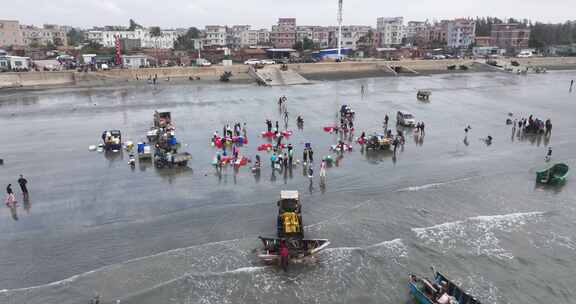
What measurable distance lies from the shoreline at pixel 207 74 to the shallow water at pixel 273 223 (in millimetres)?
28157

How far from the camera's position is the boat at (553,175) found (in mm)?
22594

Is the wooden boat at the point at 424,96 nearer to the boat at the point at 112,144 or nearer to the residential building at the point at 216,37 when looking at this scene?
the boat at the point at 112,144

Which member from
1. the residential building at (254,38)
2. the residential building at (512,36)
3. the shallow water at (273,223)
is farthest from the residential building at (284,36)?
the shallow water at (273,223)

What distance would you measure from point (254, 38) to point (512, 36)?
261 ft

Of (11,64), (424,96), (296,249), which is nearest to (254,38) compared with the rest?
(11,64)

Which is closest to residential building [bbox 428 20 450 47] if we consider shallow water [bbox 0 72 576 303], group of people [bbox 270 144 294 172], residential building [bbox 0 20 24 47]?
shallow water [bbox 0 72 576 303]

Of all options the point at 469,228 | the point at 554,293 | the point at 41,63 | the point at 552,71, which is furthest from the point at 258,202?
the point at 552,71

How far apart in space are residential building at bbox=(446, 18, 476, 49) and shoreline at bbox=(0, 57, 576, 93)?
137 ft

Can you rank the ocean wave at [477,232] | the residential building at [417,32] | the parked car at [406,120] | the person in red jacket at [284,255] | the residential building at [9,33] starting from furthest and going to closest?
the residential building at [417,32]
the residential building at [9,33]
the parked car at [406,120]
the ocean wave at [477,232]
the person in red jacket at [284,255]

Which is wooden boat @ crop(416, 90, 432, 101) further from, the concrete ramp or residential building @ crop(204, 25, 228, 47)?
residential building @ crop(204, 25, 228, 47)

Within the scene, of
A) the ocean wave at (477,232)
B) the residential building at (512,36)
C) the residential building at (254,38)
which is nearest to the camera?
the ocean wave at (477,232)

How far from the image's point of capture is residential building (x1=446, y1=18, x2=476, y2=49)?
13075cm

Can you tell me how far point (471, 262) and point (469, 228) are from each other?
2.59 metres

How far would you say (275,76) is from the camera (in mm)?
66312
